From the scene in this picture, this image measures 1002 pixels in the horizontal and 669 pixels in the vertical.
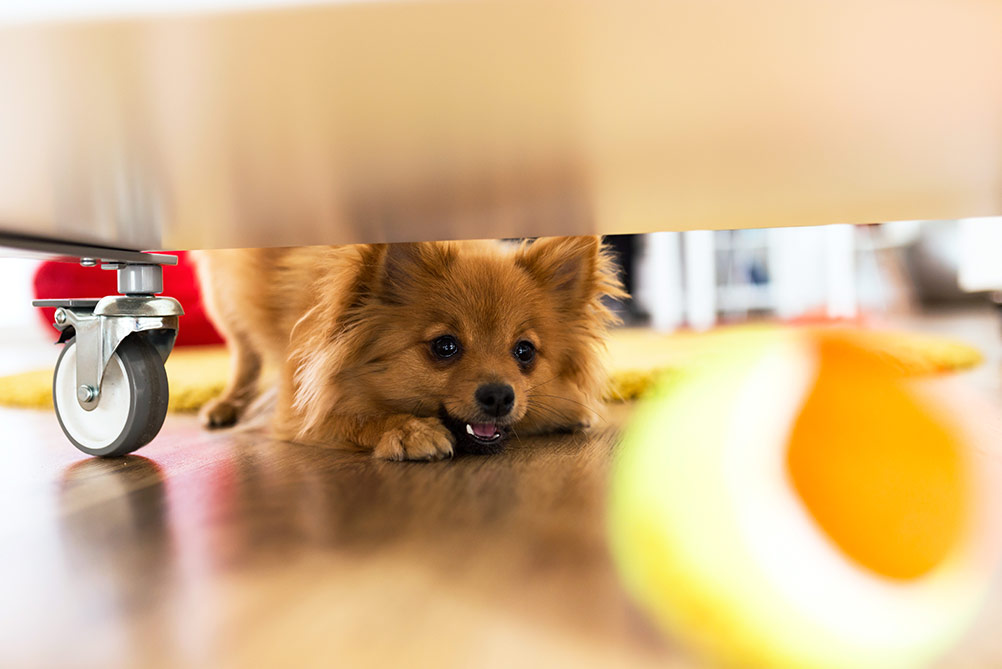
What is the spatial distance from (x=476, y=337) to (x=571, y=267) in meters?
0.42

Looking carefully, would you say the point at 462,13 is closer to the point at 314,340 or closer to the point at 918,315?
the point at 314,340

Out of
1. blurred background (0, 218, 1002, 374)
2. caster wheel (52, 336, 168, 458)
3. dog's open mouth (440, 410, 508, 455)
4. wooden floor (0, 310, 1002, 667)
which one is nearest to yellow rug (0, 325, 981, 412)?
dog's open mouth (440, 410, 508, 455)

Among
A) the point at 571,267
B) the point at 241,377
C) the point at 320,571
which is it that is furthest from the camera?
the point at 241,377

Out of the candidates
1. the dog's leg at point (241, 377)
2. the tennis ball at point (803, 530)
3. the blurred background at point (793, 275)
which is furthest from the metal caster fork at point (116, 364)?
the blurred background at point (793, 275)

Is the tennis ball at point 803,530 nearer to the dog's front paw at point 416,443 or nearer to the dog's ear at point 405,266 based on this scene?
the dog's front paw at point 416,443

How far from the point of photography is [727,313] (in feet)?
22.1

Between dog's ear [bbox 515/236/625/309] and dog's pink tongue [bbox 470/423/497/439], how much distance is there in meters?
0.46

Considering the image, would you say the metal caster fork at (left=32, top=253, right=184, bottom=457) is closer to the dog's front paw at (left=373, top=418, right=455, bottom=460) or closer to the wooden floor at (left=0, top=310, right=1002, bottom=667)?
the wooden floor at (left=0, top=310, right=1002, bottom=667)

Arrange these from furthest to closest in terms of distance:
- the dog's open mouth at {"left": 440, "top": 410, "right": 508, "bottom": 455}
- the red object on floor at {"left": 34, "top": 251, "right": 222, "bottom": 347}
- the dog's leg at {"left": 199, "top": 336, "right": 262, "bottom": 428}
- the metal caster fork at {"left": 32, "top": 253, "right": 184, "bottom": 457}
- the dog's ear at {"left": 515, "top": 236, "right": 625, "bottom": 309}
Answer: the red object on floor at {"left": 34, "top": 251, "right": 222, "bottom": 347} → the dog's leg at {"left": 199, "top": 336, "right": 262, "bottom": 428} → the dog's ear at {"left": 515, "top": 236, "right": 625, "bottom": 309} → the dog's open mouth at {"left": 440, "top": 410, "right": 508, "bottom": 455} → the metal caster fork at {"left": 32, "top": 253, "right": 184, "bottom": 457}

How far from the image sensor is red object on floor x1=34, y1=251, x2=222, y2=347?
3051 millimetres

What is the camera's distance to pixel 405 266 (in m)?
1.73

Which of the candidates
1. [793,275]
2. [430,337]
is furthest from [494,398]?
[793,275]

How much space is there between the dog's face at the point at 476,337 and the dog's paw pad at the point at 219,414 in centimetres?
64

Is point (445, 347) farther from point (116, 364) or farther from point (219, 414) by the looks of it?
point (219, 414)
